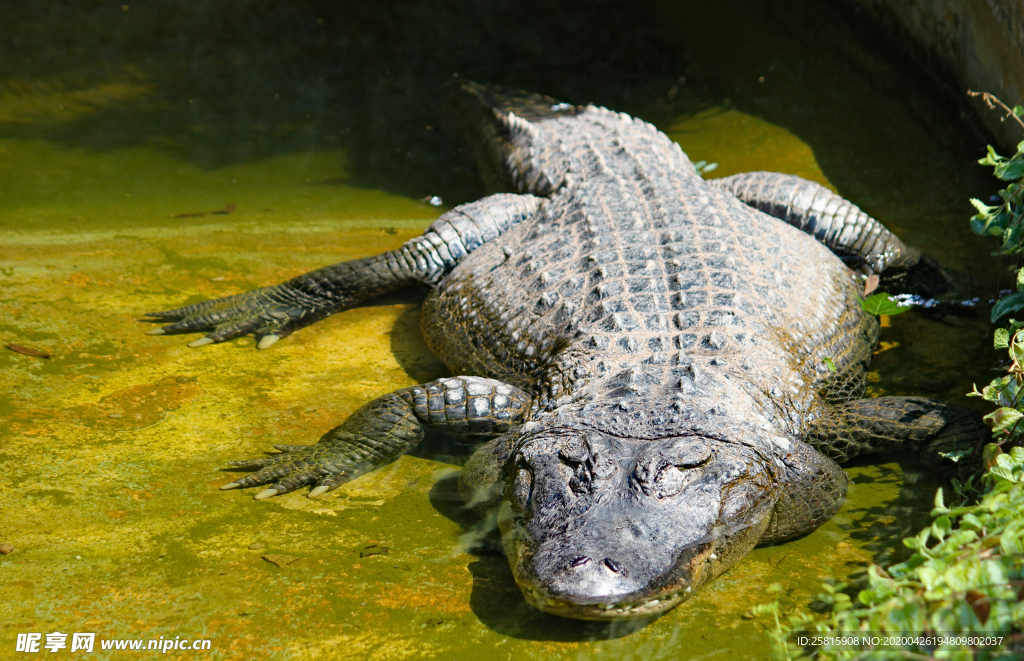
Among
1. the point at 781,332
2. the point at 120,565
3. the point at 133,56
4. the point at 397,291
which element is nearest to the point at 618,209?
the point at 781,332

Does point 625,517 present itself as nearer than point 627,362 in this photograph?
Yes

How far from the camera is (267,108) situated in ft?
23.4

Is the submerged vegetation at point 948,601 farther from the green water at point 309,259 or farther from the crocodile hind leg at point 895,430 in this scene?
the crocodile hind leg at point 895,430

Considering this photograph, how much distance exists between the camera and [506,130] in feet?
18.1

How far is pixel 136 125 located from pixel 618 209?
478 cm

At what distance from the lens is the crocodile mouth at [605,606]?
2166 millimetres

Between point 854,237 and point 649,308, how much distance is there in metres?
1.81

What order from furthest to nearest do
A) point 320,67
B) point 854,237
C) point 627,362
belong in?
point 320,67
point 854,237
point 627,362

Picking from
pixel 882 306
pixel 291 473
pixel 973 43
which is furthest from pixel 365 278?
pixel 973 43

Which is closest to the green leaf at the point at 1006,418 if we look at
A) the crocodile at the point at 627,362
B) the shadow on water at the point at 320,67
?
the crocodile at the point at 627,362

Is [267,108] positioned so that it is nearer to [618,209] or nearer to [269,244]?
[269,244]

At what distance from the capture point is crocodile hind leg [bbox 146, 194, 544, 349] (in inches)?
171

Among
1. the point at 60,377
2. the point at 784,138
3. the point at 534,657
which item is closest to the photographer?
the point at 534,657

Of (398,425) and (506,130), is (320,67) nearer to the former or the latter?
(506,130)
